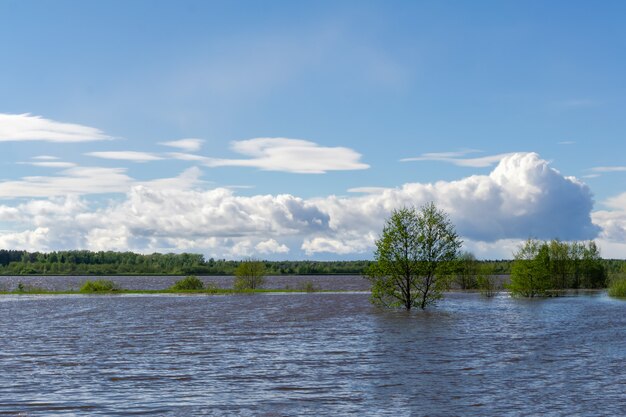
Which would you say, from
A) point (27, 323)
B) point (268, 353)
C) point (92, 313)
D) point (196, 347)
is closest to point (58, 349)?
point (196, 347)

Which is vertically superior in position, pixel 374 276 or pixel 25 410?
pixel 374 276

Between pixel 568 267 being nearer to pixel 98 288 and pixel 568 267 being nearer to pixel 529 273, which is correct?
pixel 529 273

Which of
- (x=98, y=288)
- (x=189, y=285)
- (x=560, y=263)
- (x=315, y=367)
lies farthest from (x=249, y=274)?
(x=315, y=367)

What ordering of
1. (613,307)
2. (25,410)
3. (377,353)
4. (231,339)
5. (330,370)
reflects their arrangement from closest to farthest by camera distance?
1. (25,410)
2. (330,370)
3. (377,353)
4. (231,339)
5. (613,307)

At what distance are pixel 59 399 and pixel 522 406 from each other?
16.8m

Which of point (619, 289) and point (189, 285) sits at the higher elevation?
point (619, 289)

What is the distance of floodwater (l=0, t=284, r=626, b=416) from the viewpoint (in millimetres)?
24844

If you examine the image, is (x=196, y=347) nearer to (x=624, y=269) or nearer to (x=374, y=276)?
(x=374, y=276)

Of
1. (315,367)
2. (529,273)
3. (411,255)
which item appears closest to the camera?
(315,367)

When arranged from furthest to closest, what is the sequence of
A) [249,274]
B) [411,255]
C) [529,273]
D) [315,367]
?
1. [249,274]
2. [529,273]
3. [411,255]
4. [315,367]

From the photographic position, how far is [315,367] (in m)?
33.5

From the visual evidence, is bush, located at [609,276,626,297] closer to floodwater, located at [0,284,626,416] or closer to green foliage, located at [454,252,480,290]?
green foliage, located at [454,252,480,290]

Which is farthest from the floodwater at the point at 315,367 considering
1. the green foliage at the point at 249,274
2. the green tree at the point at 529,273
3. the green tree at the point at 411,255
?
the green foliage at the point at 249,274

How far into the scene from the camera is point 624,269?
403ft
